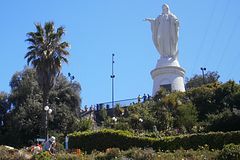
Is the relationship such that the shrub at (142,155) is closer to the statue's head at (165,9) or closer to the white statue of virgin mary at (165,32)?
the white statue of virgin mary at (165,32)

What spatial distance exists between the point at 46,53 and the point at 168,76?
574 inches

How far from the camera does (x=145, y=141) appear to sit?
28.3 meters

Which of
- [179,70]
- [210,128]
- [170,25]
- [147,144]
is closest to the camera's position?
[147,144]

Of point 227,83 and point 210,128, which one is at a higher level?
point 227,83

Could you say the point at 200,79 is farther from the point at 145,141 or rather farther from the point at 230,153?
the point at 230,153

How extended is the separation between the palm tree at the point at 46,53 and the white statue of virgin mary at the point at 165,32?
14894mm

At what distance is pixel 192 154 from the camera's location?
2247 cm

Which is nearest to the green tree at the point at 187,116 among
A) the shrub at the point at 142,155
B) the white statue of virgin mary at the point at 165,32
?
the shrub at the point at 142,155

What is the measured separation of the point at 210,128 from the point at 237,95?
26.2 ft

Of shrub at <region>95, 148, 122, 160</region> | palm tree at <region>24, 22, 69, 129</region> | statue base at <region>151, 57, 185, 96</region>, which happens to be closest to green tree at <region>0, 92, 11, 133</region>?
palm tree at <region>24, 22, 69, 129</region>

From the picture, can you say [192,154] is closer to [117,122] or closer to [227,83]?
[117,122]

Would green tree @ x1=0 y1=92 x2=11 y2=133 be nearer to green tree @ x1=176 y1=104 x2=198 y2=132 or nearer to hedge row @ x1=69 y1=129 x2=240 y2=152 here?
green tree @ x1=176 y1=104 x2=198 y2=132

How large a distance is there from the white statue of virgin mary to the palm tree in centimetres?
→ 1489

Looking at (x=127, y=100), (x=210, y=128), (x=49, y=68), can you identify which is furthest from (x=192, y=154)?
(x=127, y=100)
